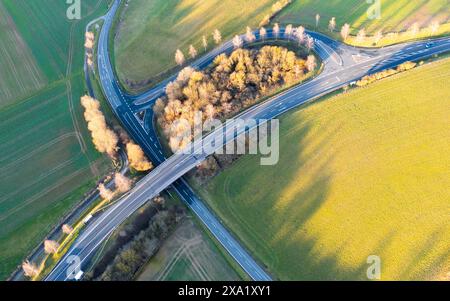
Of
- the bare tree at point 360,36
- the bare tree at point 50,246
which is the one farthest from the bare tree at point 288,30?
the bare tree at point 50,246

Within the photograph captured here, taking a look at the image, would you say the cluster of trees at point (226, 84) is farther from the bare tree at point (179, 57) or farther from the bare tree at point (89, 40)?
the bare tree at point (89, 40)

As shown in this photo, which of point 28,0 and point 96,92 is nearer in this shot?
point 96,92

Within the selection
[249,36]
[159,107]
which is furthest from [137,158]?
[249,36]

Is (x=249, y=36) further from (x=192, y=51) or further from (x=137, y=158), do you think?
(x=137, y=158)

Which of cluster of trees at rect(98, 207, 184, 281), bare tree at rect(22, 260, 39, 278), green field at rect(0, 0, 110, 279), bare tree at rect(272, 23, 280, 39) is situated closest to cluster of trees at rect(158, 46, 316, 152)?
bare tree at rect(272, 23, 280, 39)

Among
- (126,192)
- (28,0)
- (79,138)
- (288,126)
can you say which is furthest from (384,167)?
(28,0)

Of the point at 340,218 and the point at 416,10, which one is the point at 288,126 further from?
the point at 416,10
